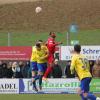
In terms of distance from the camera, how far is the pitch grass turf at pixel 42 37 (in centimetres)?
4544

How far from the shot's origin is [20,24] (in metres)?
54.7

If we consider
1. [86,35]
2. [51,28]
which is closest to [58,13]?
[51,28]

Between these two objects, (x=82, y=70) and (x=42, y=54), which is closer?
(x=82, y=70)

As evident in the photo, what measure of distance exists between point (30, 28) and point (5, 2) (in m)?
7.00

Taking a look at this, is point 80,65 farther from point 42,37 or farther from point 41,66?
point 42,37

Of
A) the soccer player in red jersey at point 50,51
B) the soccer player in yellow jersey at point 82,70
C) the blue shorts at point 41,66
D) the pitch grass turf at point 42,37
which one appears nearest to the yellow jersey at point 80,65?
the soccer player in yellow jersey at point 82,70

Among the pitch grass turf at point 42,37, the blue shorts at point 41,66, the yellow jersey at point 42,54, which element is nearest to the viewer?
the yellow jersey at point 42,54

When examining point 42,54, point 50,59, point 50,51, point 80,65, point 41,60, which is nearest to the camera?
point 80,65

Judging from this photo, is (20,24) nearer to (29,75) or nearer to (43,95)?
(29,75)

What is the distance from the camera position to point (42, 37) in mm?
47156

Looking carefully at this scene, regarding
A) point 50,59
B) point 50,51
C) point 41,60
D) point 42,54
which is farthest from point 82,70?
point 50,51

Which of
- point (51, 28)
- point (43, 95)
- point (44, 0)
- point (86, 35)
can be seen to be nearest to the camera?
point (43, 95)

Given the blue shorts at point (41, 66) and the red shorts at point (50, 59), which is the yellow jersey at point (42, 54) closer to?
the blue shorts at point (41, 66)

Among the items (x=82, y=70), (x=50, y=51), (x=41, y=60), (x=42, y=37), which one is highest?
(x=42, y=37)
